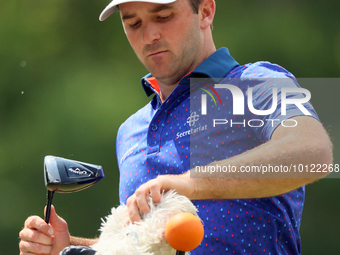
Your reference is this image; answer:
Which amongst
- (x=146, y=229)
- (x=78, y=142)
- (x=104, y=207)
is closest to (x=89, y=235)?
(x=104, y=207)

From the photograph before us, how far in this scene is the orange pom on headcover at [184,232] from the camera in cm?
76

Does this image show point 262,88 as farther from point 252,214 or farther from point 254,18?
point 254,18

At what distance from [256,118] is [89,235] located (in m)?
3.59

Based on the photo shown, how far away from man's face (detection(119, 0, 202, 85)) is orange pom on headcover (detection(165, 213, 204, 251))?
0.82 metres

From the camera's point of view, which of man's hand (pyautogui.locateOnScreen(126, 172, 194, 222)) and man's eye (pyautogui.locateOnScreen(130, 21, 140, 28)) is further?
man's eye (pyautogui.locateOnScreen(130, 21, 140, 28))

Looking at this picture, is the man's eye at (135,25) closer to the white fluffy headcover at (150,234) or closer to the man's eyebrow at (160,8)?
the man's eyebrow at (160,8)

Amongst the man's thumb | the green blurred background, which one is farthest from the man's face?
the green blurred background

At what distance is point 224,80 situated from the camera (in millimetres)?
1359

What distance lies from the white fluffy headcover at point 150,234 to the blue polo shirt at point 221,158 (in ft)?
1.11

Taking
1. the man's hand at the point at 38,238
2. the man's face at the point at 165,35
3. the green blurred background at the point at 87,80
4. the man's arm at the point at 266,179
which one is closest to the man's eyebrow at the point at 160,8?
the man's face at the point at 165,35

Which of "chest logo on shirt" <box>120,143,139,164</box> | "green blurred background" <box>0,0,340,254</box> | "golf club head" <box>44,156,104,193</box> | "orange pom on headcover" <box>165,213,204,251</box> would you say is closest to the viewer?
"orange pom on headcover" <box>165,213,204,251</box>

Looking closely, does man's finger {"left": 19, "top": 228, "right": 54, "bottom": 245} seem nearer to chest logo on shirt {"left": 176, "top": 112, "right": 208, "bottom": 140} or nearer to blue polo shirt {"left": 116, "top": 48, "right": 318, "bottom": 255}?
blue polo shirt {"left": 116, "top": 48, "right": 318, "bottom": 255}

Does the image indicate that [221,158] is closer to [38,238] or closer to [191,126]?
[191,126]

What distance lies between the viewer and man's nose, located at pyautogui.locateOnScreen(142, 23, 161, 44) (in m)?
1.45
